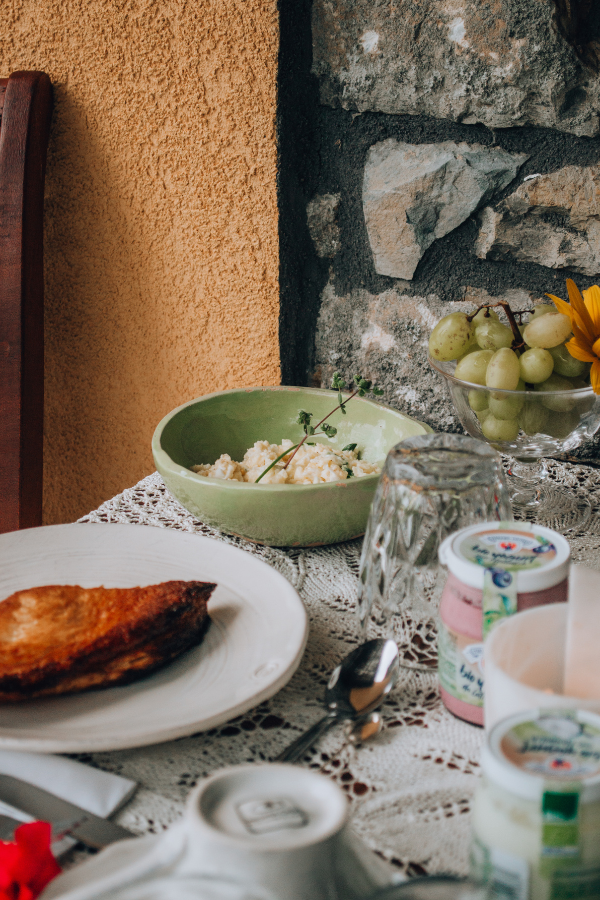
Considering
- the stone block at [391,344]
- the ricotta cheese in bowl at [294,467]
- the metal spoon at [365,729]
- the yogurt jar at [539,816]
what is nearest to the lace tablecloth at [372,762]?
the metal spoon at [365,729]

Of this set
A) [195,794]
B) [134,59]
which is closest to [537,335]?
[195,794]

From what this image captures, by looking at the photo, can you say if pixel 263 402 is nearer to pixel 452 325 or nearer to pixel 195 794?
pixel 452 325

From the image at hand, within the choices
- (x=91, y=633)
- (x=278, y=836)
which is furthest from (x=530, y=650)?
(x=91, y=633)

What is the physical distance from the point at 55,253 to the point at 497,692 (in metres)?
1.09

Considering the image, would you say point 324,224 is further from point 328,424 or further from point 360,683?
point 360,683

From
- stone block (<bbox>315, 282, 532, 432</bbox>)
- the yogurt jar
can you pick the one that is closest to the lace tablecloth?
Answer: the yogurt jar

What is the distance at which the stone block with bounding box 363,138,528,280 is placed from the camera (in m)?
0.90

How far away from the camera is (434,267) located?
3.20ft

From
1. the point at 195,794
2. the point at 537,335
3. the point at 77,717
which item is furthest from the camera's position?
the point at 537,335

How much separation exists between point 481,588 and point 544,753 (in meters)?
0.15

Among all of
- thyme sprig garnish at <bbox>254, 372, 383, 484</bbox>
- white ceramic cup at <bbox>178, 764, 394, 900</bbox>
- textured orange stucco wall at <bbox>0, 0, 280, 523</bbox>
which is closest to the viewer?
white ceramic cup at <bbox>178, 764, 394, 900</bbox>

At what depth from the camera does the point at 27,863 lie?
349 millimetres

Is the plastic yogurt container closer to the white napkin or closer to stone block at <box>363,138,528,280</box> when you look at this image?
the white napkin

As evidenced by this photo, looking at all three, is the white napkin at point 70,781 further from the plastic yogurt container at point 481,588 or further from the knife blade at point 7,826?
the plastic yogurt container at point 481,588
